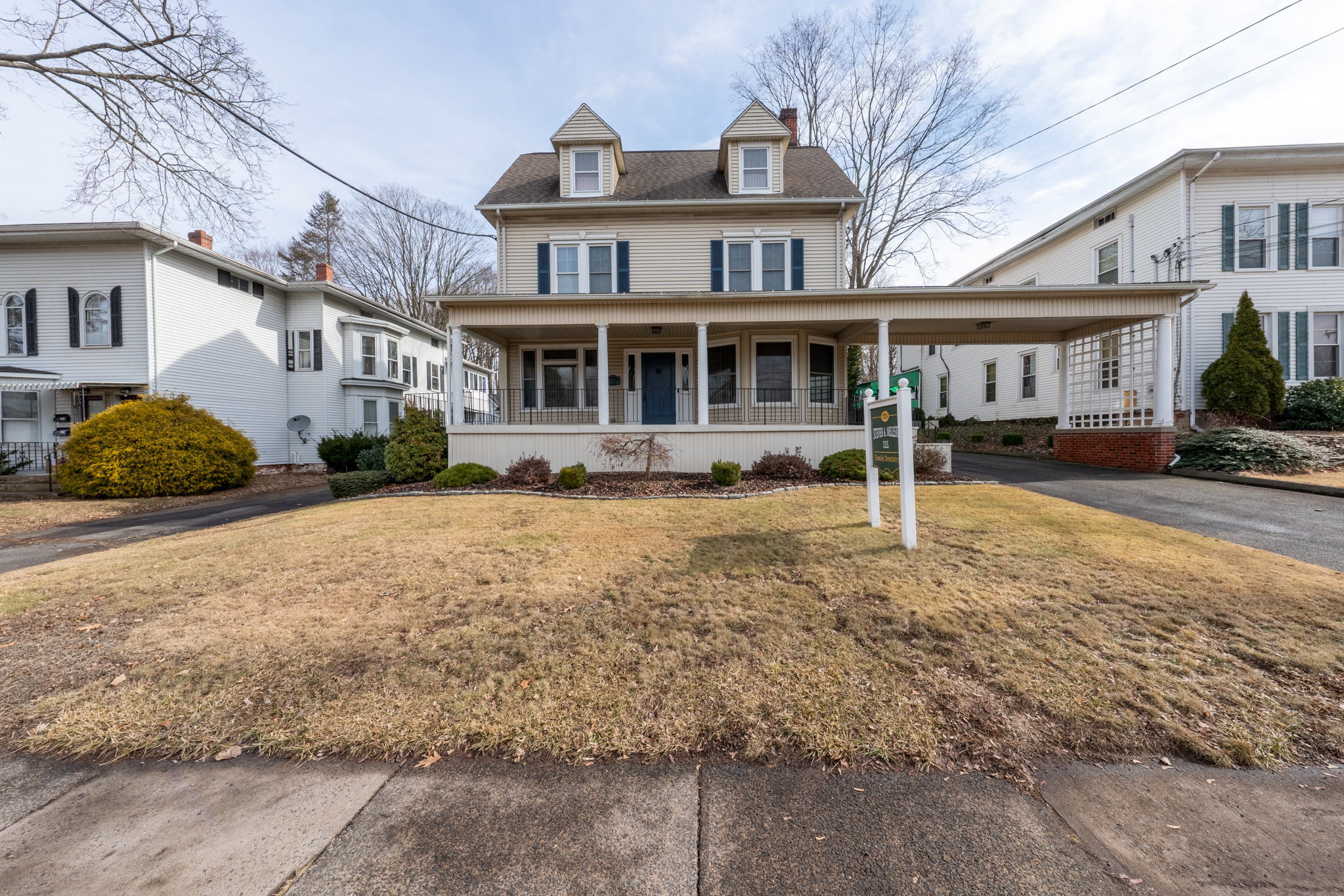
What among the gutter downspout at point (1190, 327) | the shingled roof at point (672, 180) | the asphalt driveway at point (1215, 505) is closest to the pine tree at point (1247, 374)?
the gutter downspout at point (1190, 327)

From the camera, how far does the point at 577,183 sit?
47.1ft

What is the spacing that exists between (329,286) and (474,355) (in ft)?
Result: 50.6

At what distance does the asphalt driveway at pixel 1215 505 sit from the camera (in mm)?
5680

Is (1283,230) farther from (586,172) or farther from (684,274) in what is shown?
(586,172)

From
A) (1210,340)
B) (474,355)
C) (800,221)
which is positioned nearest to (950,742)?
(800,221)

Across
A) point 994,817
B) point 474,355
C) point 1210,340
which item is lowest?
point 994,817

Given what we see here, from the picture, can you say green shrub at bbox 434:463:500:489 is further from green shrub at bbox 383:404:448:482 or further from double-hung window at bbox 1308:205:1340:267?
double-hung window at bbox 1308:205:1340:267

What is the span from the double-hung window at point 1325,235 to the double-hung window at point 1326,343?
4.79 feet

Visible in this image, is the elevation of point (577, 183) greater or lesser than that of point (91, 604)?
greater

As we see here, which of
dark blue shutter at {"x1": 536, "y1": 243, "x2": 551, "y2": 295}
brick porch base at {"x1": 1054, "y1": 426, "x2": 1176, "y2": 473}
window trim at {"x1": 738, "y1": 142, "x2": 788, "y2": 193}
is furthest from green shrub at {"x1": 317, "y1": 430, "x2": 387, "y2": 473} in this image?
brick porch base at {"x1": 1054, "y1": 426, "x2": 1176, "y2": 473}

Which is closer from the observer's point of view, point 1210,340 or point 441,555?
point 441,555

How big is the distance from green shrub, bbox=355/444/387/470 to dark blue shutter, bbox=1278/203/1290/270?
78.9ft

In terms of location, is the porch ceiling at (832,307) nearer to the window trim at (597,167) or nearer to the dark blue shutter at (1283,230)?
the window trim at (597,167)

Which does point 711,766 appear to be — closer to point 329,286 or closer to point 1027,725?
point 1027,725
